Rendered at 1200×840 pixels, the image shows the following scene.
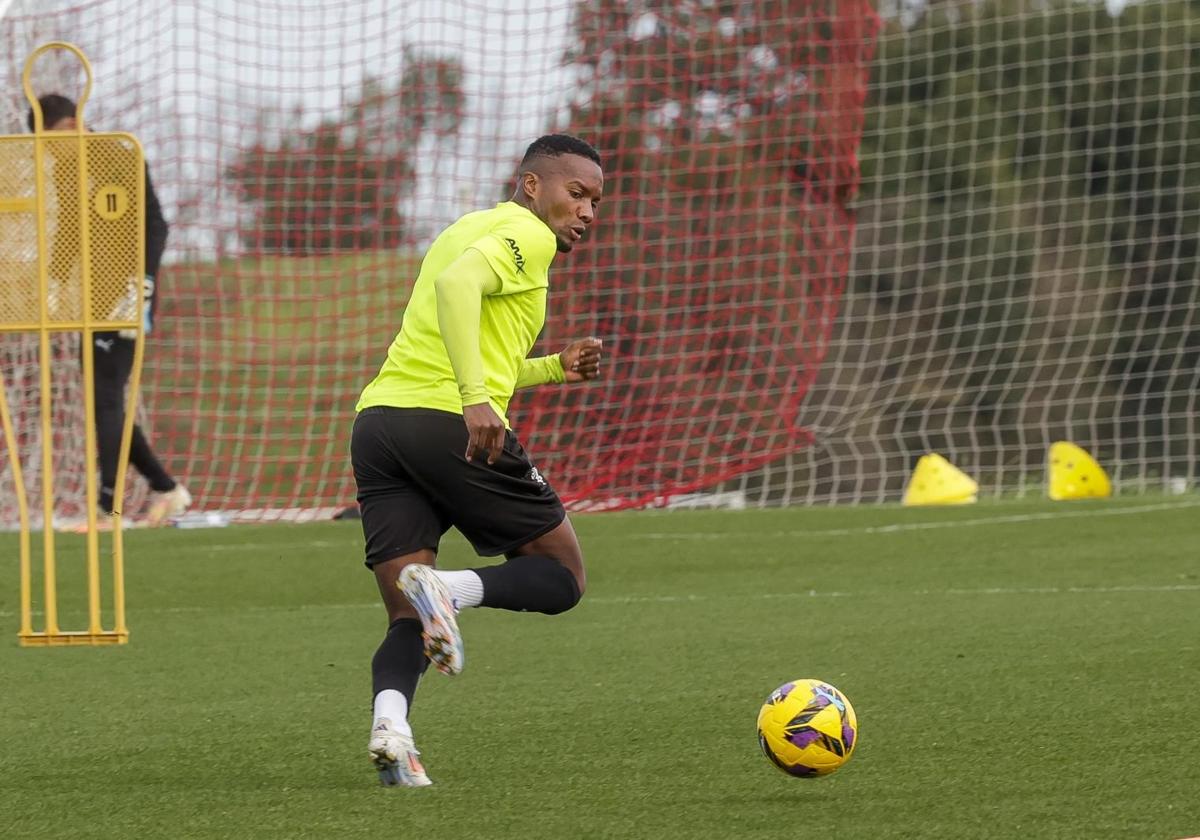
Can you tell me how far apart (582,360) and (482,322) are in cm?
58

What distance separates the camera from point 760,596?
9.09m

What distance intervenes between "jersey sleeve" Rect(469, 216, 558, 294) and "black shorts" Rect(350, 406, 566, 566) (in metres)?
0.38

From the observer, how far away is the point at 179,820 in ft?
14.4

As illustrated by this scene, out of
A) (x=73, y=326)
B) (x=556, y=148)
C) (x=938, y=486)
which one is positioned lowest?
(x=938, y=486)

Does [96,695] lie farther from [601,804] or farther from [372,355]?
[372,355]

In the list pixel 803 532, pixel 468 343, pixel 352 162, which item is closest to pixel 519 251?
pixel 468 343

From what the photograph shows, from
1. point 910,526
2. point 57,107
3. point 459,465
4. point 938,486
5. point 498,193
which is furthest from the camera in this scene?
point 498,193

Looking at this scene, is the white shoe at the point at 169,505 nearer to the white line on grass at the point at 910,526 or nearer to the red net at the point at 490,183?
the red net at the point at 490,183

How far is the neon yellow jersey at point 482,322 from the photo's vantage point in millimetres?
4836

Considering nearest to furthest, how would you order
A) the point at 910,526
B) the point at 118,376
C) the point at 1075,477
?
the point at 118,376, the point at 910,526, the point at 1075,477

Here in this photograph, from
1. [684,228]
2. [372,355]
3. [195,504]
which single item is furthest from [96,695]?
[372,355]

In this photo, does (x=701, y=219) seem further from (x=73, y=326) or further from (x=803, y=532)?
(x=73, y=326)

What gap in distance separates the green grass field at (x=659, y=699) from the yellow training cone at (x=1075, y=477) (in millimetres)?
3179

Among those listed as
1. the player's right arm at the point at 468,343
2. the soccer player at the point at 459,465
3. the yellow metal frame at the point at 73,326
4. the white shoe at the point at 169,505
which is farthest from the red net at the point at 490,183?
the player's right arm at the point at 468,343
